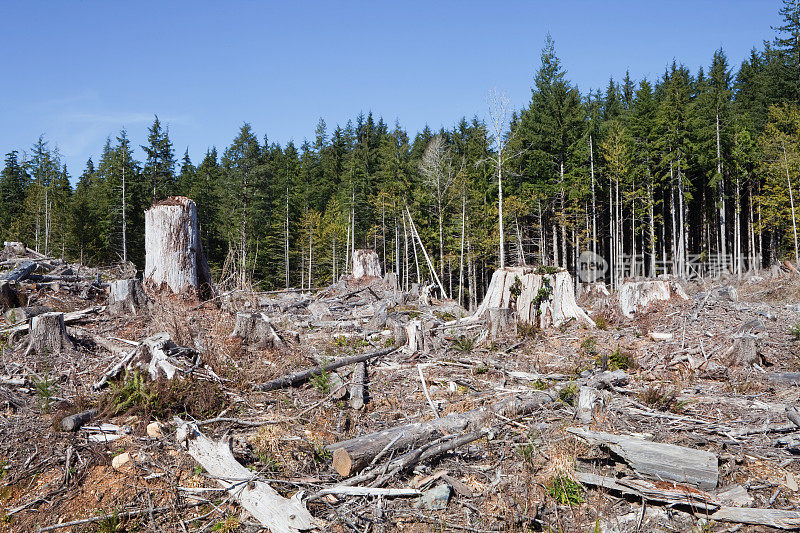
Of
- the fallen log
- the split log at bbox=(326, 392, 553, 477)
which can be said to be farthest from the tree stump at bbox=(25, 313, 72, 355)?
the split log at bbox=(326, 392, 553, 477)

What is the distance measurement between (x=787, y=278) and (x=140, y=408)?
20742 mm

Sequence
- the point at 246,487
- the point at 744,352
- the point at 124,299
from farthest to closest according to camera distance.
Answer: the point at 124,299 < the point at 744,352 < the point at 246,487

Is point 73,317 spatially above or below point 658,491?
above

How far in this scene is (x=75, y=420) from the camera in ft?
14.0

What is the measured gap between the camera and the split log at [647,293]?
11047 millimetres

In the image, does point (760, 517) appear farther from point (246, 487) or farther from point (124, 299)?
point (124, 299)

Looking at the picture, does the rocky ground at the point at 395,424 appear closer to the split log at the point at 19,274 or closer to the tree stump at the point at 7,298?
the tree stump at the point at 7,298

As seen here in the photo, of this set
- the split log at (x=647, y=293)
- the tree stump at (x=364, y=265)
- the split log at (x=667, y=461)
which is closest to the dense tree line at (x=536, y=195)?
the tree stump at (x=364, y=265)

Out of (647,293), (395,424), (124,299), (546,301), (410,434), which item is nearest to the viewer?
(410,434)

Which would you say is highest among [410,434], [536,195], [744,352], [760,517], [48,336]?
[536,195]

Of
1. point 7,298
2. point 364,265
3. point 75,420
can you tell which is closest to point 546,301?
point 75,420

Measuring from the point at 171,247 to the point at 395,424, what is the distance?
19.5ft

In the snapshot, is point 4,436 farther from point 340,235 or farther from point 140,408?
point 340,235

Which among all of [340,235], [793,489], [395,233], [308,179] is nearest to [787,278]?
[793,489]
